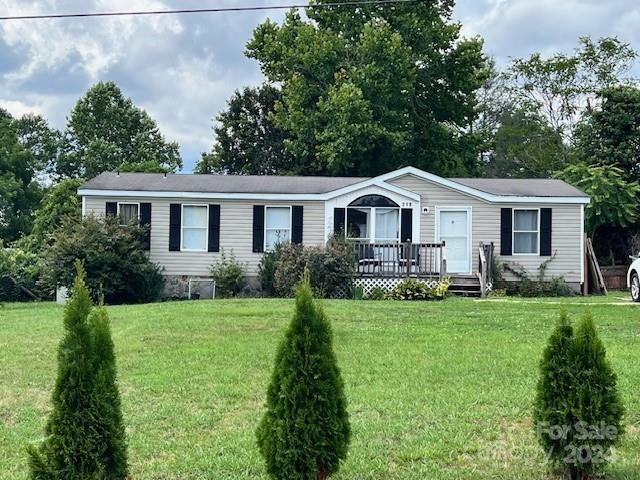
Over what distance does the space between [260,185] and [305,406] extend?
Answer: 16.7m

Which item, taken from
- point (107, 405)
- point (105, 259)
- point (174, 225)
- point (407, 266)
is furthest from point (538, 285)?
point (107, 405)

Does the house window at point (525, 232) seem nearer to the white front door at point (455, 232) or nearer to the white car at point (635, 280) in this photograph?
the white front door at point (455, 232)

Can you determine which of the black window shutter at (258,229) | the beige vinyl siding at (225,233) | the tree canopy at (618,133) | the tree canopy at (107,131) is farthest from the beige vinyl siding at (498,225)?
the tree canopy at (107,131)

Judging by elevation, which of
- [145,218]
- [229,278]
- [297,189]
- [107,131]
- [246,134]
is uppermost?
[107,131]

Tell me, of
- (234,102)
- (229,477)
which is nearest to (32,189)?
(234,102)

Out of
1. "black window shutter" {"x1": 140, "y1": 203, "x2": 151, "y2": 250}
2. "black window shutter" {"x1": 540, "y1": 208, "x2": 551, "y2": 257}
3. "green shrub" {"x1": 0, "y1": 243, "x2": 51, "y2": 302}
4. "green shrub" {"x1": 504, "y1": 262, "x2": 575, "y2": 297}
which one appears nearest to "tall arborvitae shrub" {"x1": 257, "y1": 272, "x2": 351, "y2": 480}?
"green shrub" {"x1": 504, "y1": 262, "x2": 575, "y2": 297}

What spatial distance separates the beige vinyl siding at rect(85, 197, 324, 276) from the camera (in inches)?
755

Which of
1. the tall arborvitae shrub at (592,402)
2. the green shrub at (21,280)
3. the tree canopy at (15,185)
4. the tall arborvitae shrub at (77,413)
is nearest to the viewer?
the tall arborvitae shrub at (77,413)

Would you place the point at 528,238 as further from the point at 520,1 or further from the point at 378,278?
the point at 520,1

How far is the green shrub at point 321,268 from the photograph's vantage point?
17.0 m

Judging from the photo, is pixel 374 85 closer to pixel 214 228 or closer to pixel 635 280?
pixel 214 228

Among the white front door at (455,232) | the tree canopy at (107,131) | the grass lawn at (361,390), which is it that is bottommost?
the grass lawn at (361,390)

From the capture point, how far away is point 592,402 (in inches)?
155

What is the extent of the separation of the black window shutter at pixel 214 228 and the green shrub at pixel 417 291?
17.5 ft
